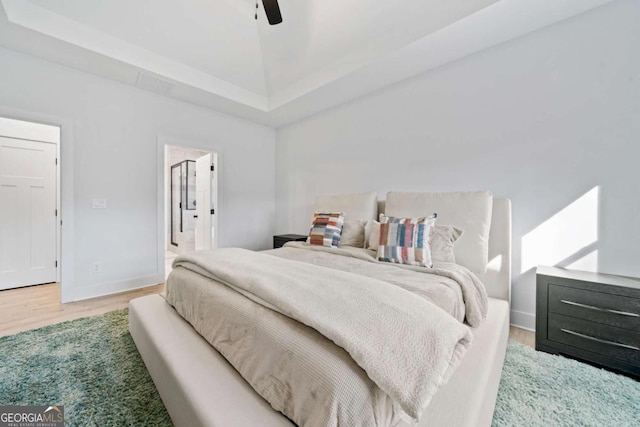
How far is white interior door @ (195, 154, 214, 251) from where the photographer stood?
4.15 meters

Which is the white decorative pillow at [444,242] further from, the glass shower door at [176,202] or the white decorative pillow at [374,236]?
the glass shower door at [176,202]

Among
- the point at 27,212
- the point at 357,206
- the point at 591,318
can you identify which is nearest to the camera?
the point at 591,318

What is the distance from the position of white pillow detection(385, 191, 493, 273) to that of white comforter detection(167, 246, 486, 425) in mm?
994

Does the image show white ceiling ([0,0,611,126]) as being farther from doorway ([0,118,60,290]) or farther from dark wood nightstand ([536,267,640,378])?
dark wood nightstand ([536,267,640,378])

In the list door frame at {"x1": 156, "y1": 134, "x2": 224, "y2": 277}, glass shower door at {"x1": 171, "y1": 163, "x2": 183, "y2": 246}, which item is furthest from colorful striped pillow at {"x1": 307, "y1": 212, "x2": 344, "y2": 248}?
glass shower door at {"x1": 171, "y1": 163, "x2": 183, "y2": 246}

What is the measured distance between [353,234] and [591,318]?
6.00 feet

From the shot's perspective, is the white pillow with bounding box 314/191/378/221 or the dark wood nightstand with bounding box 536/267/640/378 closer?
the dark wood nightstand with bounding box 536/267/640/378

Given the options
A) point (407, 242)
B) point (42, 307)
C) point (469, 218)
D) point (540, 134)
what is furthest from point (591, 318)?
point (42, 307)

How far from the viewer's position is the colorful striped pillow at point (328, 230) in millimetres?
2756

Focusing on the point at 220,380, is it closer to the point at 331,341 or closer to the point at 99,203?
the point at 331,341

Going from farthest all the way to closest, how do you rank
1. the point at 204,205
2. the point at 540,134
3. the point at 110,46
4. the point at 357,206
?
1. the point at 204,205
2. the point at 357,206
3. the point at 110,46
4. the point at 540,134

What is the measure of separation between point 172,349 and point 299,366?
2.72 ft

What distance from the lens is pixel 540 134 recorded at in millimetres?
2209

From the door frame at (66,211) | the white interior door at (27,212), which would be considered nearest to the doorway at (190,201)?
the white interior door at (27,212)
